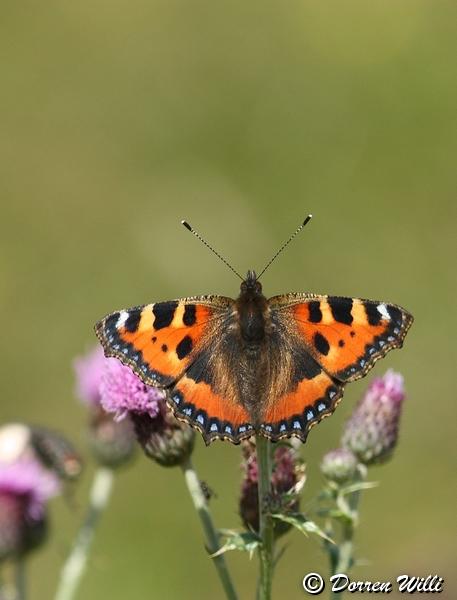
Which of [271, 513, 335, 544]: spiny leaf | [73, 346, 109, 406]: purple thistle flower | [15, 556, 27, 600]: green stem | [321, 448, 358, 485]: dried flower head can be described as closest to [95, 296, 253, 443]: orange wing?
[271, 513, 335, 544]: spiny leaf

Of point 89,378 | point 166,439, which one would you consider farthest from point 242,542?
point 89,378

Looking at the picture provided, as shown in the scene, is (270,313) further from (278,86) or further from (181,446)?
(278,86)

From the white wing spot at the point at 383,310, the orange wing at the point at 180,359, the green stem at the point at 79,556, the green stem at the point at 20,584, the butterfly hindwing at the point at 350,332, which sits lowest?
the green stem at the point at 20,584

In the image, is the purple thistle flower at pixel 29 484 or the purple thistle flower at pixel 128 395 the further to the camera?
the purple thistle flower at pixel 29 484

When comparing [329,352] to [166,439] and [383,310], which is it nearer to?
[383,310]

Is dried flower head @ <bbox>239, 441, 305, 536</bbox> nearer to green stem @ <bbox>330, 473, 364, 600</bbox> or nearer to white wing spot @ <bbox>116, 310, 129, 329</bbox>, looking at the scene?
green stem @ <bbox>330, 473, 364, 600</bbox>

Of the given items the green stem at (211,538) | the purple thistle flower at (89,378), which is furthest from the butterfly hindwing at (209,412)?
the purple thistle flower at (89,378)

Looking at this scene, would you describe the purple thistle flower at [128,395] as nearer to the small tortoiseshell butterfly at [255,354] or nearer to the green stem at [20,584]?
the small tortoiseshell butterfly at [255,354]

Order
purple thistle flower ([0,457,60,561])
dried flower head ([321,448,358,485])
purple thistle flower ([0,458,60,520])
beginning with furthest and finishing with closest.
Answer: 1. purple thistle flower ([0,458,60,520])
2. purple thistle flower ([0,457,60,561])
3. dried flower head ([321,448,358,485])
